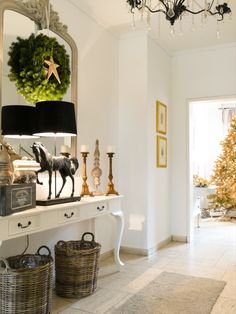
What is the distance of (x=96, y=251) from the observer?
2895mm

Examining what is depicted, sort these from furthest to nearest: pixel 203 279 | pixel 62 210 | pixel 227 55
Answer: pixel 227 55 → pixel 203 279 → pixel 62 210

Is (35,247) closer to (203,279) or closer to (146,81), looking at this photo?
(203,279)

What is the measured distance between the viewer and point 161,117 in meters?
4.67

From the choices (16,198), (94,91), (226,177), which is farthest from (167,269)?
(226,177)

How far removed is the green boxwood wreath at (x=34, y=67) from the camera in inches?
110

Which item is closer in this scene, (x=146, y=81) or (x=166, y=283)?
(x=166, y=283)

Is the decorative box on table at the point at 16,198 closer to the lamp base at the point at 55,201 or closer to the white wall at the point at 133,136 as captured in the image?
the lamp base at the point at 55,201

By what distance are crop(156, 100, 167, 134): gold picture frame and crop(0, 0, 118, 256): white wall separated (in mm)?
611

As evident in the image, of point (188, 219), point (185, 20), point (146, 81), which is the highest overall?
point (185, 20)

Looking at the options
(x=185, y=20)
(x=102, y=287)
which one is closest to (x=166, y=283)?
(x=102, y=287)

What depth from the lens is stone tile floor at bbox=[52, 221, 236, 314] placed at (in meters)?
2.64

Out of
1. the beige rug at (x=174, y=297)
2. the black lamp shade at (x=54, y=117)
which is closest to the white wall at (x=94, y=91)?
the black lamp shade at (x=54, y=117)

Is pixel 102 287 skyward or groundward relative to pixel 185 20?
groundward

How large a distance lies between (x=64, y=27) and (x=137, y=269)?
2.72 meters
